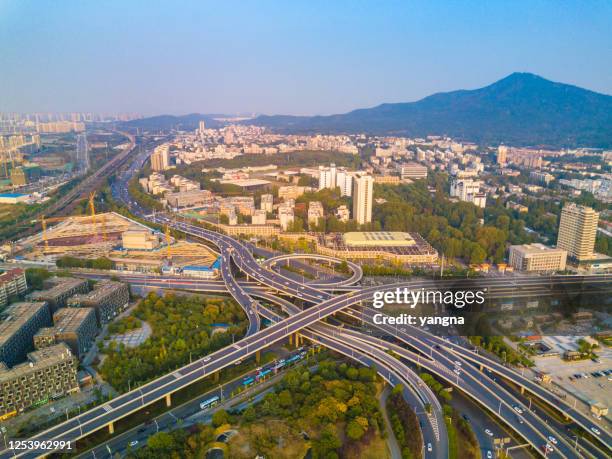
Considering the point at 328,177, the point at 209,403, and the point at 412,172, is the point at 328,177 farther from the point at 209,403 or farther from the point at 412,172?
the point at 209,403

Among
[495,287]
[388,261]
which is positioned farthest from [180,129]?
[495,287]

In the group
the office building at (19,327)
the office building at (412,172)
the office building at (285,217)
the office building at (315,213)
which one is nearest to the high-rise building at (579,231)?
the office building at (315,213)

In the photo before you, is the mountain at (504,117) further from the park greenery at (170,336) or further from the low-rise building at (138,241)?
the park greenery at (170,336)

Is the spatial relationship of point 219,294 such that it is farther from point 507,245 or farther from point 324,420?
point 507,245

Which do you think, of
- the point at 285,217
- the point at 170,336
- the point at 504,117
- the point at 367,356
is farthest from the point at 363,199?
the point at 504,117

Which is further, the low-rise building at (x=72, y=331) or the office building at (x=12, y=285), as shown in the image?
the office building at (x=12, y=285)
